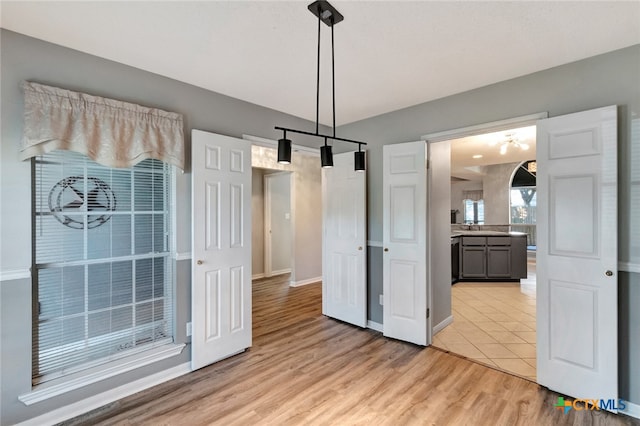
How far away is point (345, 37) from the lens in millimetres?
1878

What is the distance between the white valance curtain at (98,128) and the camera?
1796 millimetres

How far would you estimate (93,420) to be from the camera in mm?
1920

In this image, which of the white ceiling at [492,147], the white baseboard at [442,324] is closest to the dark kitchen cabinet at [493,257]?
the white ceiling at [492,147]

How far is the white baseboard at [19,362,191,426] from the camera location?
6.17 ft

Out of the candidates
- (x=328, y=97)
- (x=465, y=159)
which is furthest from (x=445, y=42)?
(x=465, y=159)

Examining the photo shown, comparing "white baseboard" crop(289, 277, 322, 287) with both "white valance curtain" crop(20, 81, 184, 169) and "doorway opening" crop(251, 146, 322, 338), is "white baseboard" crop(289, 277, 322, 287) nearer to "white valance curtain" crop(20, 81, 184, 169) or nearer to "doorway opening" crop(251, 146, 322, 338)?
"doorway opening" crop(251, 146, 322, 338)

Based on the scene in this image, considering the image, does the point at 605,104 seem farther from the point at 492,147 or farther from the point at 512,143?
the point at 492,147

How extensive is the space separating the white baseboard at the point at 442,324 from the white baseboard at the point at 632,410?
1.51 meters

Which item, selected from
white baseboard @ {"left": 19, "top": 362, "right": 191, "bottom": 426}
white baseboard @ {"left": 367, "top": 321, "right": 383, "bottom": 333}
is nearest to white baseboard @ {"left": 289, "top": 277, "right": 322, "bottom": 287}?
white baseboard @ {"left": 367, "top": 321, "right": 383, "bottom": 333}

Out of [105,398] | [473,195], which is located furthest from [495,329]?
[473,195]

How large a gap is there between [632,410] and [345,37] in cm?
316

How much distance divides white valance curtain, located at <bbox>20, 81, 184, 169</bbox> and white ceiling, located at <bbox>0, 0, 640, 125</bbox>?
368 mm

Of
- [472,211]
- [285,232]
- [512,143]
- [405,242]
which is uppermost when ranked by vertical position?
[512,143]

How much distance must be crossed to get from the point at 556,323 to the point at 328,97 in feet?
8.97
